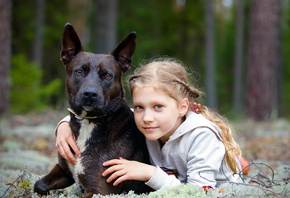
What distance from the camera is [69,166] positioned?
3.59 metres

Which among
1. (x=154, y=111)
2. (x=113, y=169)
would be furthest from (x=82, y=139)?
(x=154, y=111)

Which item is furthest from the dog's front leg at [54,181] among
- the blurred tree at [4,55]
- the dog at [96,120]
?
the blurred tree at [4,55]

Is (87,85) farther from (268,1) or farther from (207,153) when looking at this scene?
(268,1)

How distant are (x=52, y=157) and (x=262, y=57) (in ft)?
25.9

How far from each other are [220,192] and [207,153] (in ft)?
1.24

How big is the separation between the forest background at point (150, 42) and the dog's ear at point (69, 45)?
4.42m

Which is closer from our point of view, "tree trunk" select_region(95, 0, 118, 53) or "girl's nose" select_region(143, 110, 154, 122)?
"girl's nose" select_region(143, 110, 154, 122)

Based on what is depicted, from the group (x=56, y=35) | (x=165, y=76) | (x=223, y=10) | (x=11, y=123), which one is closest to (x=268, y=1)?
(x=11, y=123)

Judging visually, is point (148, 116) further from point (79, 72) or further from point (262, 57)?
point (262, 57)

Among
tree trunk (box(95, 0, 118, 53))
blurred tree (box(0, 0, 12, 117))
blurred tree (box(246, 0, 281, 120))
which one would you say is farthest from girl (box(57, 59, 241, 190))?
tree trunk (box(95, 0, 118, 53))

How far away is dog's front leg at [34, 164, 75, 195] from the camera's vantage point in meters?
3.69

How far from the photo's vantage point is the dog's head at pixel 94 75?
3.38 meters

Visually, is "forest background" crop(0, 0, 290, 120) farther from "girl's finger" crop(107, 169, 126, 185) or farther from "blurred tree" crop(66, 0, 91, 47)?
"girl's finger" crop(107, 169, 126, 185)

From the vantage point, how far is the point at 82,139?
11.6 ft
